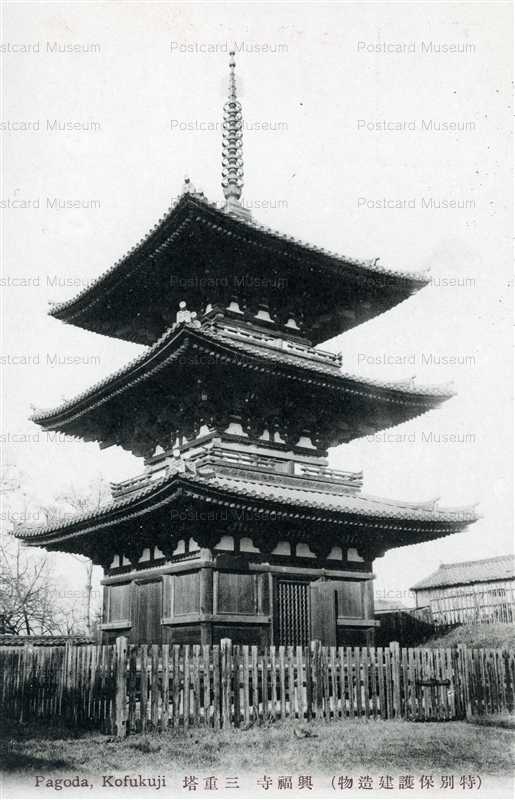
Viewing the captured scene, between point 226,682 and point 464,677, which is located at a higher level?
point 226,682

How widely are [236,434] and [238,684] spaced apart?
21.2 ft

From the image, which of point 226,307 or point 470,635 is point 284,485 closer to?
point 226,307

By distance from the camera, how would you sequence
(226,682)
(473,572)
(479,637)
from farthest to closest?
(473,572) → (479,637) → (226,682)

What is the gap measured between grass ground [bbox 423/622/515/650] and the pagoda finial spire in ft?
55.7

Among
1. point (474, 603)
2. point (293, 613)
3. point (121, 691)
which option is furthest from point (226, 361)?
point (474, 603)

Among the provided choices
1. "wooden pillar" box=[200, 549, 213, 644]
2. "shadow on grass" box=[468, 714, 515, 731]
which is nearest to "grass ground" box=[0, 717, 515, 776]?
"shadow on grass" box=[468, 714, 515, 731]

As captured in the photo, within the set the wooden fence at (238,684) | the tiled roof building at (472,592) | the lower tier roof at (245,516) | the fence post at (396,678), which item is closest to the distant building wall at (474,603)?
the tiled roof building at (472,592)

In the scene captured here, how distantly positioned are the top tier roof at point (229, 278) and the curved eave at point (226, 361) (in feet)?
6.22

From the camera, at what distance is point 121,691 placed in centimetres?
1259

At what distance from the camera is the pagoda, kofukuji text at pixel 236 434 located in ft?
54.4

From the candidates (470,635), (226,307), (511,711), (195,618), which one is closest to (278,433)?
(226,307)

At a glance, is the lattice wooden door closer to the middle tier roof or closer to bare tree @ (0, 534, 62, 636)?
the middle tier roof

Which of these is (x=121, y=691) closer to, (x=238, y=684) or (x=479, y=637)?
(x=238, y=684)

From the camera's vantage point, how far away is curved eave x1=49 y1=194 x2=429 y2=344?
17.3 meters
